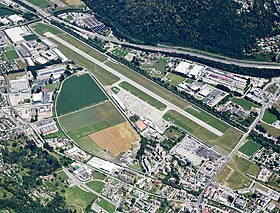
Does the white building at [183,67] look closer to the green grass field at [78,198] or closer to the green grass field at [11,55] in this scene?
the green grass field at [11,55]

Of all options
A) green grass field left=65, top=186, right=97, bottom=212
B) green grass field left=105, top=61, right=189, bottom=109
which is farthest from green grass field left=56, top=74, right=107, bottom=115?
green grass field left=65, top=186, right=97, bottom=212

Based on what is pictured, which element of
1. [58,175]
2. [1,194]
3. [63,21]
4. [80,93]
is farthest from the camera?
[63,21]

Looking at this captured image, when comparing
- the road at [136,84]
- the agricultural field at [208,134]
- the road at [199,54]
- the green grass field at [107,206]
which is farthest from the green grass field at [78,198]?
the road at [199,54]

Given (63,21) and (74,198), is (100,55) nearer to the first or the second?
(63,21)

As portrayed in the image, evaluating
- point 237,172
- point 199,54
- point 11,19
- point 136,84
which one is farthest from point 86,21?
point 237,172

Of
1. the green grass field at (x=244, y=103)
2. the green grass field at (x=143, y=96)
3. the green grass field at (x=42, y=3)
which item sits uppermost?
the green grass field at (x=244, y=103)

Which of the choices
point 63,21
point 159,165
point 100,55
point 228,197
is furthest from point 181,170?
point 63,21

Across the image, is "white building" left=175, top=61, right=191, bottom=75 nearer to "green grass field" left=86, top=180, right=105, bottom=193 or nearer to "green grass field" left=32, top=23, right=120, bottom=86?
"green grass field" left=32, top=23, right=120, bottom=86

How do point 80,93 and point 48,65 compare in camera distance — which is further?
point 48,65
